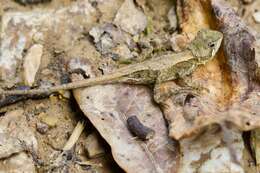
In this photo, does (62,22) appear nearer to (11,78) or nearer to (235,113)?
(11,78)

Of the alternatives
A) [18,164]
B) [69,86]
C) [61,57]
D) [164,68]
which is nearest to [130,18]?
[164,68]

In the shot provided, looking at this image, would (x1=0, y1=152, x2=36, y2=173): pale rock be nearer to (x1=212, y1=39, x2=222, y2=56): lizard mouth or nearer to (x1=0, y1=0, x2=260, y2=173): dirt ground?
(x1=0, y1=0, x2=260, y2=173): dirt ground

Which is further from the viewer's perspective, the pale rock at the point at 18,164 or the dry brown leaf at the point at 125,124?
the pale rock at the point at 18,164

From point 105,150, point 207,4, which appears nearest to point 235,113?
point 105,150

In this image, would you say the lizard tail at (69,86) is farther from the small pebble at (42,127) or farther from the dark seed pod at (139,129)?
the dark seed pod at (139,129)

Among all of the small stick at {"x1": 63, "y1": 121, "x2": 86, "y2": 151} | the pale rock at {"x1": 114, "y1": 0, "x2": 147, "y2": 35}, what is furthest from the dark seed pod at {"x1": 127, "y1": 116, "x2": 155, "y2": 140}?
the pale rock at {"x1": 114, "y1": 0, "x2": 147, "y2": 35}

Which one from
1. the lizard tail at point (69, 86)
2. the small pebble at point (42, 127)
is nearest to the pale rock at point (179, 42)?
the lizard tail at point (69, 86)

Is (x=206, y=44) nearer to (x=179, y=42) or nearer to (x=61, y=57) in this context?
(x=179, y=42)
